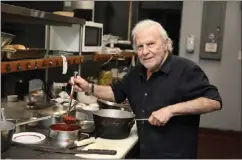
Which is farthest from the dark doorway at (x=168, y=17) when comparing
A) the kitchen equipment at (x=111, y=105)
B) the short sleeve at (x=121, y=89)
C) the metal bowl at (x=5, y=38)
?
the metal bowl at (x=5, y=38)

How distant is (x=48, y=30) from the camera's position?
287 cm

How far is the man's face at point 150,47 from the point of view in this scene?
200 centimetres

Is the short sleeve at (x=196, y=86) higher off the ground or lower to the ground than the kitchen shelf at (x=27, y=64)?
lower

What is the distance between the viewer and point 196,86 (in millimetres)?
1979

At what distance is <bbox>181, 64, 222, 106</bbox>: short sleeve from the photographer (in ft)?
6.46

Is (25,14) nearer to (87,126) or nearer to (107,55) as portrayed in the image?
(87,126)

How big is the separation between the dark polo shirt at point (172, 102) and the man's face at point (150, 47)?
69 millimetres

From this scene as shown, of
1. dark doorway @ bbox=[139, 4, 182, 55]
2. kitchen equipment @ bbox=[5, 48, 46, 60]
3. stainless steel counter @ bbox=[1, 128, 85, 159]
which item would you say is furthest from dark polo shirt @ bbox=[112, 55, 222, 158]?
dark doorway @ bbox=[139, 4, 182, 55]

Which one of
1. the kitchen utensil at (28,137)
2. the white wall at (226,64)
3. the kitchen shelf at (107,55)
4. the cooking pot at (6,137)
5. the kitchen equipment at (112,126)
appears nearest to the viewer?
the cooking pot at (6,137)

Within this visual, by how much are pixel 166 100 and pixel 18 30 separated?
143 inches

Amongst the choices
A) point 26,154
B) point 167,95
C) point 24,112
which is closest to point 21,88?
point 24,112

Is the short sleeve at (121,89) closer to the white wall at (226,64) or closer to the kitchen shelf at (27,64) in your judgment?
the kitchen shelf at (27,64)

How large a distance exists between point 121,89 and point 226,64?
2.79 m

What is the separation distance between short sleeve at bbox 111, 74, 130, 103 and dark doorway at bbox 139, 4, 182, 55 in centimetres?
283
